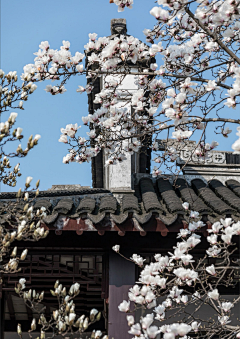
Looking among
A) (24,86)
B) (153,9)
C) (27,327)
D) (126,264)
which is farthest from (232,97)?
(27,327)

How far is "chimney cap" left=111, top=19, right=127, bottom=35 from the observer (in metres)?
6.43

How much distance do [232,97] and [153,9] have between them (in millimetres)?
1000

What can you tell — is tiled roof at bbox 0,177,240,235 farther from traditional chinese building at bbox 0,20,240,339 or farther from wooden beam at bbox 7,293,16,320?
wooden beam at bbox 7,293,16,320

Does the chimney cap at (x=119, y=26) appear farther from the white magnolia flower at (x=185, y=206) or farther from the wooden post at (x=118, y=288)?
the wooden post at (x=118, y=288)

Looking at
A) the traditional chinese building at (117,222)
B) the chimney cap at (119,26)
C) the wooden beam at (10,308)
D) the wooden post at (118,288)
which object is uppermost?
the chimney cap at (119,26)

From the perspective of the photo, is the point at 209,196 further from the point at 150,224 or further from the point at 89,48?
the point at 89,48

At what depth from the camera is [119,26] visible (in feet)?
21.2

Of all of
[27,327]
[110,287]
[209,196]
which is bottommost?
[27,327]

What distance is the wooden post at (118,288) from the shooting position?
4695 mm

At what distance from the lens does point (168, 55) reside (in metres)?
4.21

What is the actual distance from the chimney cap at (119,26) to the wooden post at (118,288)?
10.9ft

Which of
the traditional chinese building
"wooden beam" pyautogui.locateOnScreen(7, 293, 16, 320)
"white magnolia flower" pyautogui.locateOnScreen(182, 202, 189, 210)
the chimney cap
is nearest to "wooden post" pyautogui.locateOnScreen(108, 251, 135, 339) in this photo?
the traditional chinese building

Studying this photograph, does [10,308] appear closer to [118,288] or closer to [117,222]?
[118,288]

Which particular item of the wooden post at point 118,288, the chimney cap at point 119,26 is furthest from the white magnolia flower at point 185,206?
the chimney cap at point 119,26
